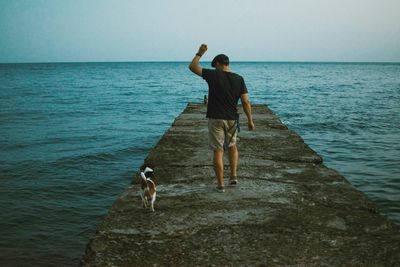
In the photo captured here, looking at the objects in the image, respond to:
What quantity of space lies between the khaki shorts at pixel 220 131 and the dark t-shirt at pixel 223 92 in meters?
0.07

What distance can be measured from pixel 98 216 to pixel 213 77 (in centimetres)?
359

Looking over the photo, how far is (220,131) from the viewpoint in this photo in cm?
464

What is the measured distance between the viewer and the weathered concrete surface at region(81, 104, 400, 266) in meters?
3.07

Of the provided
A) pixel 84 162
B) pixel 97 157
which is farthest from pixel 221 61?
pixel 97 157

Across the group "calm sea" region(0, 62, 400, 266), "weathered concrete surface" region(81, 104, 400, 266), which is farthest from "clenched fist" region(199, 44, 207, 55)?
"calm sea" region(0, 62, 400, 266)

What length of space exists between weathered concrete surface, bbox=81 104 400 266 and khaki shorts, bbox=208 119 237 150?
57 cm

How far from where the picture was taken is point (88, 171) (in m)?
9.52

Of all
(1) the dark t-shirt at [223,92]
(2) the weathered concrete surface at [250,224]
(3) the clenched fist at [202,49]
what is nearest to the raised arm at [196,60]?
(3) the clenched fist at [202,49]

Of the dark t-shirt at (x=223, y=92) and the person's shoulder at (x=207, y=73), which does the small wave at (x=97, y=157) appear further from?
the person's shoulder at (x=207, y=73)

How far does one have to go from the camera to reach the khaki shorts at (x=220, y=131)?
15.2ft

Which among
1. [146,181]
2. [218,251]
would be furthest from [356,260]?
[146,181]

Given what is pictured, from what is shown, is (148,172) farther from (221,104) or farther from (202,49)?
(202,49)

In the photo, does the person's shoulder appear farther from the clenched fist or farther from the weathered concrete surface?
the weathered concrete surface

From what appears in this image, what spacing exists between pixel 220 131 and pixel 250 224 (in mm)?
1331
